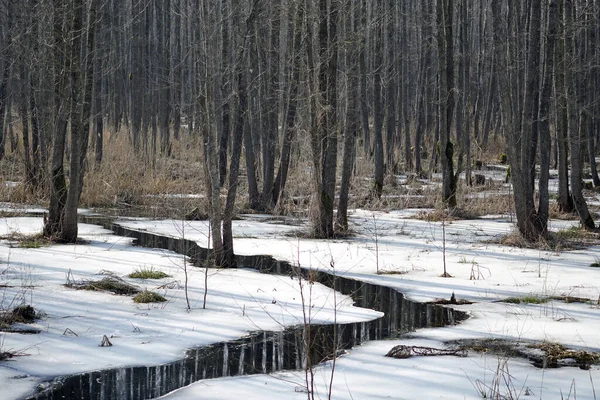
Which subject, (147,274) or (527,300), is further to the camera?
(147,274)

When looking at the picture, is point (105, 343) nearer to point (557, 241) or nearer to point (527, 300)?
point (527, 300)

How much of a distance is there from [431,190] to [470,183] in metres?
1.18

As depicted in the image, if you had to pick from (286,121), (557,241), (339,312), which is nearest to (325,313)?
(339,312)

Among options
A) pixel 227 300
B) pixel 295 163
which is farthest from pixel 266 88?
pixel 227 300

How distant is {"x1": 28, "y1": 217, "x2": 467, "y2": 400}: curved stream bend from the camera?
15.6 ft

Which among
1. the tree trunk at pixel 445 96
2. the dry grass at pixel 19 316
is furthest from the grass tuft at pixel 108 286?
the tree trunk at pixel 445 96

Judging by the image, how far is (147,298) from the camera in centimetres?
726

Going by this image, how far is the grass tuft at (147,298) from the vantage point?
723 cm

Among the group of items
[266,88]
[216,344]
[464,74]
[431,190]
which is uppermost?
[464,74]

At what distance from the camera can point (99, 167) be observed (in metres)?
18.4

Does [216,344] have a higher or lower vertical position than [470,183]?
lower

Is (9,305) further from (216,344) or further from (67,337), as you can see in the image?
(216,344)

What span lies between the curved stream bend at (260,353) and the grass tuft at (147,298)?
1476mm

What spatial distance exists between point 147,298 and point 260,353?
1.95 m
